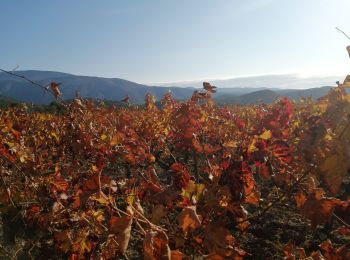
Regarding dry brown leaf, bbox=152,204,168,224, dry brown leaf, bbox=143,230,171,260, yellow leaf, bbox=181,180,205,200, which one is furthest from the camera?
yellow leaf, bbox=181,180,205,200

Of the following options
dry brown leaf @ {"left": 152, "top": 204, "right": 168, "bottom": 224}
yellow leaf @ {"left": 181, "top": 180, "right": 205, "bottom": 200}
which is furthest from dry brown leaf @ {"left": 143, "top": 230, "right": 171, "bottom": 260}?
yellow leaf @ {"left": 181, "top": 180, "right": 205, "bottom": 200}

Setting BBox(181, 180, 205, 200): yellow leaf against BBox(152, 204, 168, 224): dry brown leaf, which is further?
BBox(181, 180, 205, 200): yellow leaf

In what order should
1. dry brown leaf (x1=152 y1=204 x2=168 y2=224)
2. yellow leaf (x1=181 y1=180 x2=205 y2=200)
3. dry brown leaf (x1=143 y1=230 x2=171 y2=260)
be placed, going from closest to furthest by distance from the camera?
dry brown leaf (x1=143 y1=230 x2=171 y2=260)
dry brown leaf (x1=152 y1=204 x2=168 y2=224)
yellow leaf (x1=181 y1=180 x2=205 y2=200)

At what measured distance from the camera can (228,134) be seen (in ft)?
35.6

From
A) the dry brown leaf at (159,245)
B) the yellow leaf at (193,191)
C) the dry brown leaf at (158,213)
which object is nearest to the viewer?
the dry brown leaf at (159,245)

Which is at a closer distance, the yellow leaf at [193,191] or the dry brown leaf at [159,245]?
the dry brown leaf at [159,245]

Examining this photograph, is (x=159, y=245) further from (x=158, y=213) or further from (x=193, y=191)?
(x=193, y=191)

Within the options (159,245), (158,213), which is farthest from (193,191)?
(159,245)

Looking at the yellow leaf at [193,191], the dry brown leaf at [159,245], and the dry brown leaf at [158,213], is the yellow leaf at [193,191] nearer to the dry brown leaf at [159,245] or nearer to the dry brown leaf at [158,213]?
the dry brown leaf at [158,213]

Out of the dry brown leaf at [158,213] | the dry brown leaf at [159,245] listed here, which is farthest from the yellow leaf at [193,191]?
the dry brown leaf at [159,245]

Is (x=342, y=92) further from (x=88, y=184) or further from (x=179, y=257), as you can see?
(x=88, y=184)

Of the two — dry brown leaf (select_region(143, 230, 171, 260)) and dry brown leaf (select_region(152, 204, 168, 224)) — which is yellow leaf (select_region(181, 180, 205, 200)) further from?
dry brown leaf (select_region(143, 230, 171, 260))

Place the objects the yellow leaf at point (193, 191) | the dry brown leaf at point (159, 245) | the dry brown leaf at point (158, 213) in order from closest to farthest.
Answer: the dry brown leaf at point (159, 245) → the dry brown leaf at point (158, 213) → the yellow leaf at point (193, 191)

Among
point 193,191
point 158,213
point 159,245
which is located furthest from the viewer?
point 193,191
